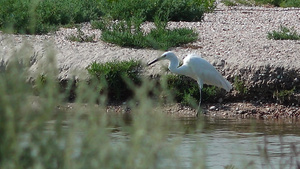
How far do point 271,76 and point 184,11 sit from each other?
4.59 meters

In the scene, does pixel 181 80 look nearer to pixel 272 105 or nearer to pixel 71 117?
pixel 272 105

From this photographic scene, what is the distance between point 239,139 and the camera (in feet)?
28.3

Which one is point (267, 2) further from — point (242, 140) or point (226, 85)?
point (242, 140)

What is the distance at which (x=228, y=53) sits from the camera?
1198 centimetres

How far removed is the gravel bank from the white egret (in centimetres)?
49

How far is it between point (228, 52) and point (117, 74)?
A: 2008mm

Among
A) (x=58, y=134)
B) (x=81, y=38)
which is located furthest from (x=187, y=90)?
(x=58, y=134)

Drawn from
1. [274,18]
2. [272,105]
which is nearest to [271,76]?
[272,105]

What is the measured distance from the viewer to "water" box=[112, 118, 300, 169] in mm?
7246

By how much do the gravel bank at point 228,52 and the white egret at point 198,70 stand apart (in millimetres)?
490

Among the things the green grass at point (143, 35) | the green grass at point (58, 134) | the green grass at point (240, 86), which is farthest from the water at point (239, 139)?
the green grass at point (58, 134)

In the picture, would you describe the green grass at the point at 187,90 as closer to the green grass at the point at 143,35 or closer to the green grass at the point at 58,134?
the green grass at the point at 143,35

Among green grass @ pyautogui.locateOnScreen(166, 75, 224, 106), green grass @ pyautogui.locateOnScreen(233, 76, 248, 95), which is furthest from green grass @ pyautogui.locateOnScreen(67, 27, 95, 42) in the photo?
green grass @ pyautogui.locateOnScreen(233, 76, 248, 95)

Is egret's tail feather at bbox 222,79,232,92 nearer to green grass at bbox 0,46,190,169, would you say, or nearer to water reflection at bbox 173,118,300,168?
water reflection at bbox 173,118,300,168
